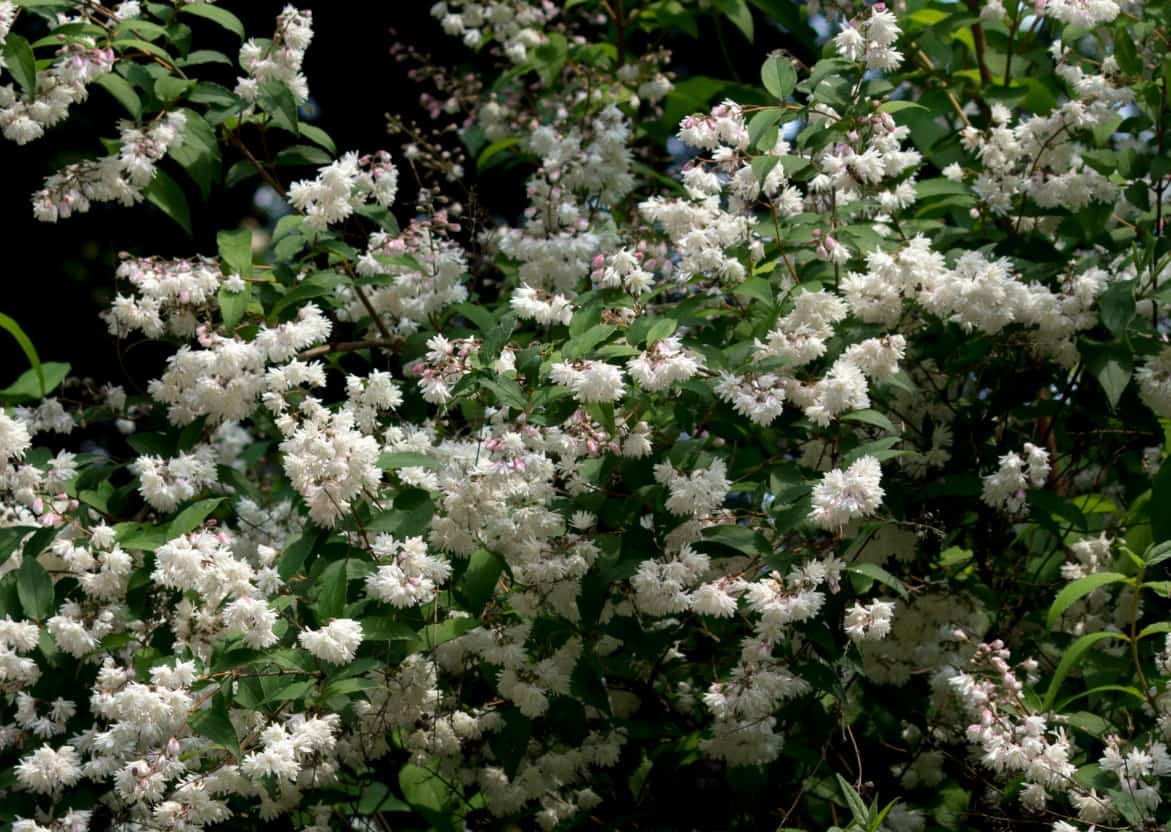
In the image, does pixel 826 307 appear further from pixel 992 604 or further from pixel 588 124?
pixel 588 124

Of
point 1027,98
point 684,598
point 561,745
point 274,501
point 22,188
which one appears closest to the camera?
point 684,598

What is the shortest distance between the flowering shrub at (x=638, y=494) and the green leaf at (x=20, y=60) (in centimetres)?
1

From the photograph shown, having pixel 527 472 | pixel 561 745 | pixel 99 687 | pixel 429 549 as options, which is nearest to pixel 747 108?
pixel 527 472

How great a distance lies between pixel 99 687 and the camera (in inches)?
120

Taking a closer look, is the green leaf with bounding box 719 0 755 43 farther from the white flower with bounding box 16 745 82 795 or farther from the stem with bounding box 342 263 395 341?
the white flower with bounding box 16 745 82 795

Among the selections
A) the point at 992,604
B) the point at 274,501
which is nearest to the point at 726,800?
the point at 992,604

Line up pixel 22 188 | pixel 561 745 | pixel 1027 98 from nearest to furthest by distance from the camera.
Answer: pixel 561 745
pixel 1027 98
pixel 22 188

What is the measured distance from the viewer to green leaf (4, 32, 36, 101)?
11.0 feet

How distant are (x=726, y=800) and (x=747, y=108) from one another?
1.58 m

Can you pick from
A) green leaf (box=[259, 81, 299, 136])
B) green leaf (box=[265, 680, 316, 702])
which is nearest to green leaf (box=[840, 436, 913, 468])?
green leaf (box=[265, 680, 316, 702])

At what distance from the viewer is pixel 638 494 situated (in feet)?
10.2

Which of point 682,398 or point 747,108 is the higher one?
point 747,108

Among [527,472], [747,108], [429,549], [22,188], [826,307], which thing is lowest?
[22,188]

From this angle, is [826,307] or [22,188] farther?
[22,188]
